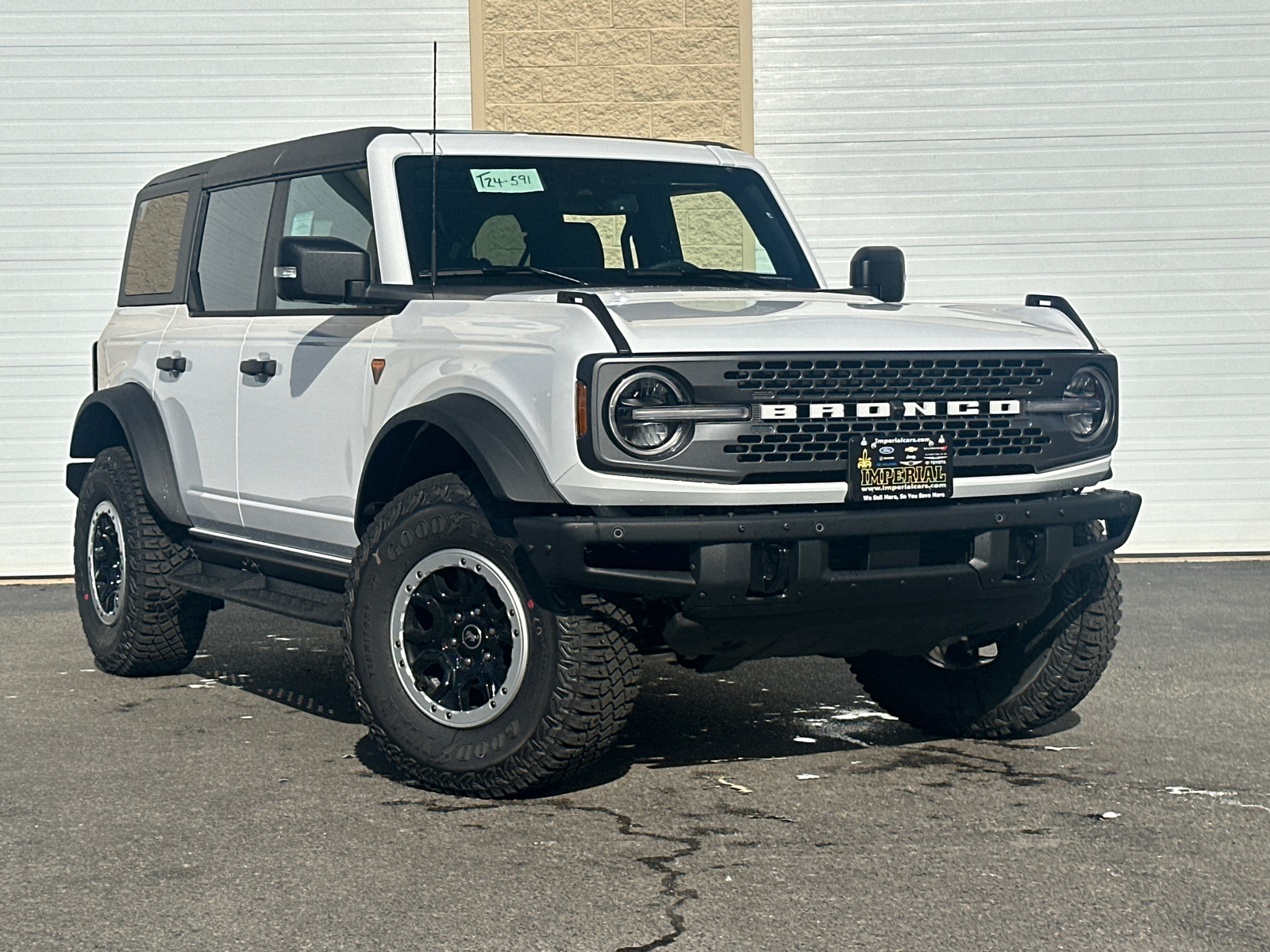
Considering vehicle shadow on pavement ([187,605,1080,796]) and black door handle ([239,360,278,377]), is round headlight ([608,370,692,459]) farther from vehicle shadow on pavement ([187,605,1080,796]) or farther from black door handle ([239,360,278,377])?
black door handle ([239,360,278,377])

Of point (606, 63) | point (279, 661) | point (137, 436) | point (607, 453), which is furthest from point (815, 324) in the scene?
point (606, 63)

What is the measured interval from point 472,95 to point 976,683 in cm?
697

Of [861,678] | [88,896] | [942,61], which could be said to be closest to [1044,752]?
[861,678]

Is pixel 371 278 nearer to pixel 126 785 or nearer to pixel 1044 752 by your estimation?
pixel 126 785

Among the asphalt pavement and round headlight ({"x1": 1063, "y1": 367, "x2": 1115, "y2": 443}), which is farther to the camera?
round headlight ({"x1": 1063, "y1": 367, "x2": 1115, "y2": 443})

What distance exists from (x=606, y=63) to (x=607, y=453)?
7.50 metres

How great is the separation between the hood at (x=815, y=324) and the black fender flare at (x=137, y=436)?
2.11 metres

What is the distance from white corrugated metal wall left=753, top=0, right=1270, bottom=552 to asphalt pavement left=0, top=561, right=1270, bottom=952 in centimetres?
521

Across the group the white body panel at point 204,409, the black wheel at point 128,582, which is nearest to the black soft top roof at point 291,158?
the white body panel at point 204,409

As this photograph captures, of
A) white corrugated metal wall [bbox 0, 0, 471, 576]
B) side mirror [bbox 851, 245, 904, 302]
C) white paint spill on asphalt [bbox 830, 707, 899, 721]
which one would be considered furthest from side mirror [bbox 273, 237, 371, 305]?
white corrugated metal wall [bbox 0, 0, 471, 576]

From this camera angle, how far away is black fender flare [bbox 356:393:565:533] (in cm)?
488

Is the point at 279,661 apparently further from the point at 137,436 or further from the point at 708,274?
the point at 708,274

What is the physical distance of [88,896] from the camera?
4234 millimetres

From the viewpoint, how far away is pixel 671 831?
4801mm
